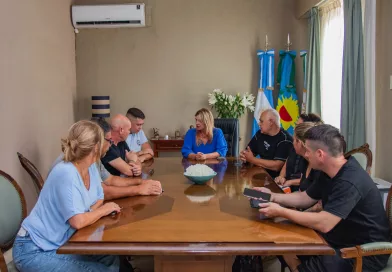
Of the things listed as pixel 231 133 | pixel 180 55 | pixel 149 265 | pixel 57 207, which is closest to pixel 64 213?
pixel 57 207

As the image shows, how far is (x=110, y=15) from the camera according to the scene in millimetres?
5191

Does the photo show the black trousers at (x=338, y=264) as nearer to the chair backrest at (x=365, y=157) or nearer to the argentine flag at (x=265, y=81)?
the chair backrest at (x=365, y=157)

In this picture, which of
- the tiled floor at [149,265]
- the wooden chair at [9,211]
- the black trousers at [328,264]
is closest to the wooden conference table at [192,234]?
the black trousers at [328,264]

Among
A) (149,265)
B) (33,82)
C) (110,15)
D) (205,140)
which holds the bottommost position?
(149,265)

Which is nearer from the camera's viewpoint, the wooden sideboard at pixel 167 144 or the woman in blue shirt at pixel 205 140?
the woman in blue shirt at pixel 205 140

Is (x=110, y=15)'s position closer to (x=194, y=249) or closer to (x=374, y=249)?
(x=194, y=249)

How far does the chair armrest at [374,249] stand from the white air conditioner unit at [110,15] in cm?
434

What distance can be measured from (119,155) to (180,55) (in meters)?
2.72

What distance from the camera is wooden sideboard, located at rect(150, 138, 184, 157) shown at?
5.14 m

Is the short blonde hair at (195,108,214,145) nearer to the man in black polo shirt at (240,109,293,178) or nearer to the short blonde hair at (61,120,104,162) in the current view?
the man in black polo shirt at (240,109,293,178)

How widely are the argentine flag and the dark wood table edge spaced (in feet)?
12.6

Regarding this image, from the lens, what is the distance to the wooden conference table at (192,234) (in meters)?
1.47

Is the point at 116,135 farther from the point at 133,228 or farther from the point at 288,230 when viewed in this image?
the point at 288,230

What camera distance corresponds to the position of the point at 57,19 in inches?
187
